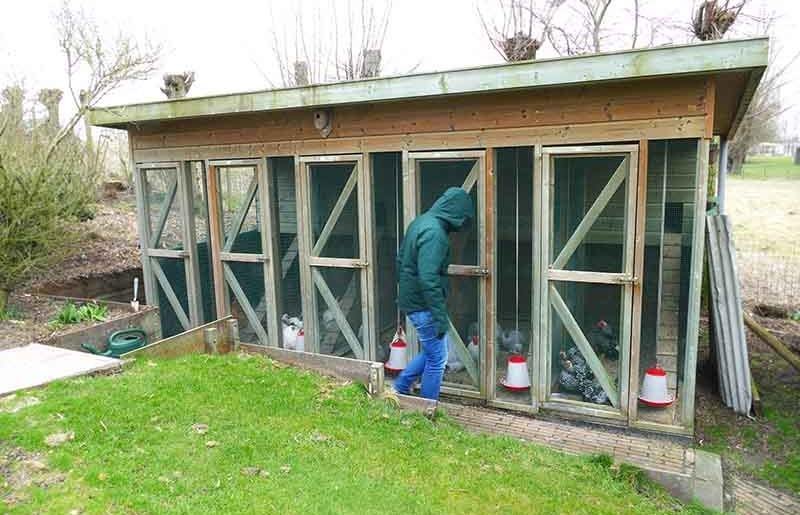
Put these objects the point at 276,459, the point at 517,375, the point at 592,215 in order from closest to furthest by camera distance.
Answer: the point at 276,459
the point at 592,215
the point at 517,375

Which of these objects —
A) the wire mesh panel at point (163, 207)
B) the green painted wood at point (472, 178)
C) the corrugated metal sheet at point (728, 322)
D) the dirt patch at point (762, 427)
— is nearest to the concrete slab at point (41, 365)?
the wire mesh panel at point (163, 207)

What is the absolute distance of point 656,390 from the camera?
14.3 ft

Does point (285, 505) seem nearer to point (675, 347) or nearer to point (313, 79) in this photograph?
point (675, 347)

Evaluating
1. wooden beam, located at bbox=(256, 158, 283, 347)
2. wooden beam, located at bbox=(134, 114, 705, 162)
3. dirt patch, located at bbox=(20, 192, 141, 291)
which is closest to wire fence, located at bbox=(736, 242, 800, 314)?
wooden beam, located at bbox=(134, 114, 705, 162)

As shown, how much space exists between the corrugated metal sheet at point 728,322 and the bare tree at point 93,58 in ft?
26.4

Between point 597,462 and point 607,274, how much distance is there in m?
1.32

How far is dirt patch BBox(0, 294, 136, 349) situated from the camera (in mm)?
5023

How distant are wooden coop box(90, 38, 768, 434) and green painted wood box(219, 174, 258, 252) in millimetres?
18

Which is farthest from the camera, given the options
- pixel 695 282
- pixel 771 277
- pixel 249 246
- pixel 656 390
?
pixel 771 277

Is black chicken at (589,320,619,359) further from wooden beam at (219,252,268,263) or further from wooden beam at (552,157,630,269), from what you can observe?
wooden beam at (219,252,268,263)

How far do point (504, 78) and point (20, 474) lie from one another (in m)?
3.68

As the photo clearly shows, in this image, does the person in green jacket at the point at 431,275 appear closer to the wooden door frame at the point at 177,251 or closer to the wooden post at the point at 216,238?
the wooden post at the point at 216,238

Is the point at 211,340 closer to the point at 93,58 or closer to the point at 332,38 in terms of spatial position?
the point at 93,58

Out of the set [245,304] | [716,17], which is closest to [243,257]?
[245,304]
